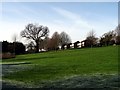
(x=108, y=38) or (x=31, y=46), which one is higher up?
(x=108, y=38)

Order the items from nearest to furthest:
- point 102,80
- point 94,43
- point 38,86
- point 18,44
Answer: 1. point 38,86
2. point 102,80
3. point 94,43
4. point 18,44

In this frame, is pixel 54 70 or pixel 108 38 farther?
pixel 108 38

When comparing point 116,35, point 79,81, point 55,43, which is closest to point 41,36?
point 55,43

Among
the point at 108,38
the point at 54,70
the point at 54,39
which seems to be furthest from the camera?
the point at 54,39

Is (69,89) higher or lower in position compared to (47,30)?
→ lower

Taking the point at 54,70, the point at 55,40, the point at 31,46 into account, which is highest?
the point at 55,40

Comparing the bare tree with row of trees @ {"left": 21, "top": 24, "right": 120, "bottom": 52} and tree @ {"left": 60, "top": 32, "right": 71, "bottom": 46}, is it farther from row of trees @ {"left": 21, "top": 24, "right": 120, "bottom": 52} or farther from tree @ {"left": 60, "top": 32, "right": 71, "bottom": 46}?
tree @ {"left": 60, "top": 32, "right": 71, "bottom": 46}

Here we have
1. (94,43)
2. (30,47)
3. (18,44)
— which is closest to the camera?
(94,43)

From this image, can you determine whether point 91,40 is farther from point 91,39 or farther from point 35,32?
point 35,32

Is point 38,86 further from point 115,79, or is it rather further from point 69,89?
point 115,79

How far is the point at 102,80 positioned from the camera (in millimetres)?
14656

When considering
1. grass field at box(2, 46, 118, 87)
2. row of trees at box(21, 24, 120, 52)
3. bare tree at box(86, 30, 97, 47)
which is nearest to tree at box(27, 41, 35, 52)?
row of trees at box(21, 24, 120, 52)

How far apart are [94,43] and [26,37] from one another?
104ft

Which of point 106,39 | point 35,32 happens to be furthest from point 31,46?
point 106,39
